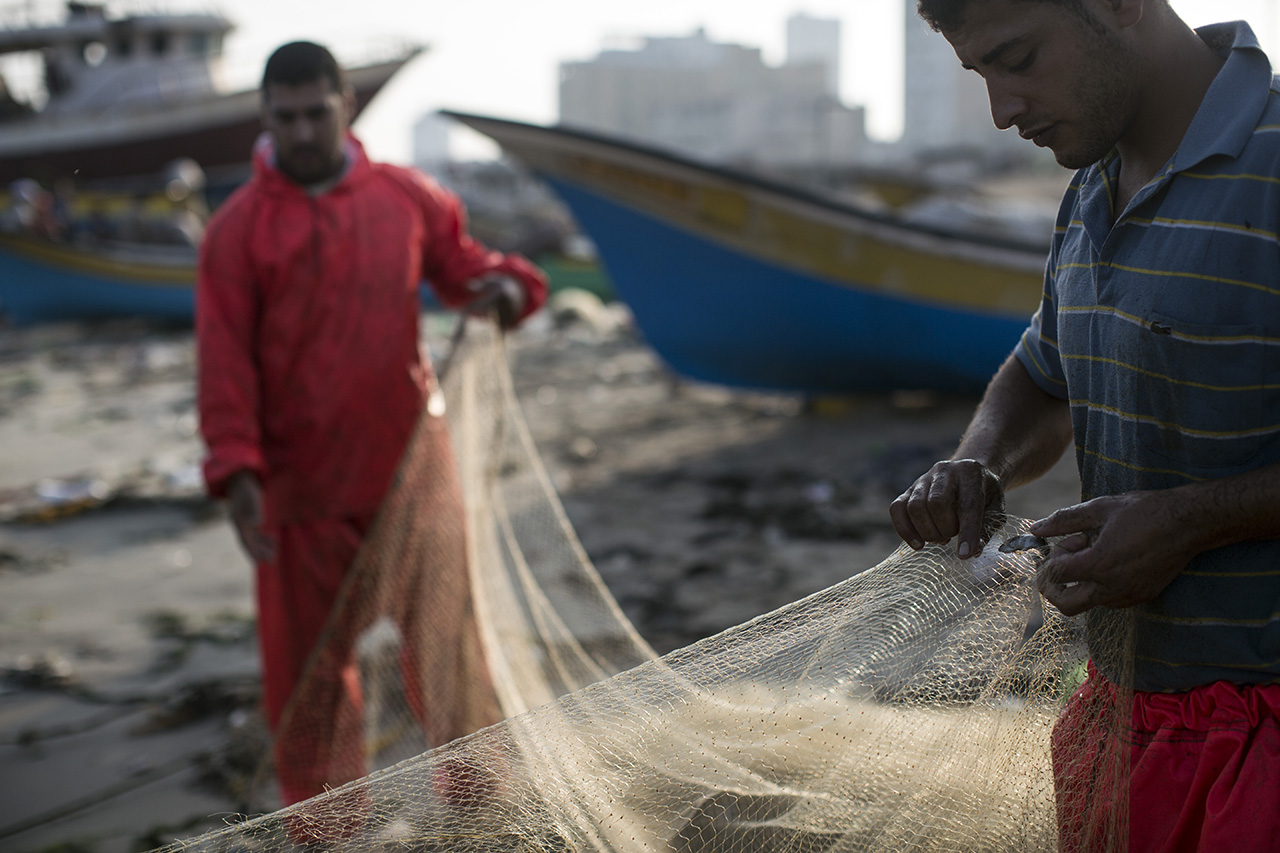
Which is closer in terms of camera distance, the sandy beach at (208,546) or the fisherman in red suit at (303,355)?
the fisherman in red suit at (303,355)

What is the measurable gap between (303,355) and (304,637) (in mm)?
725

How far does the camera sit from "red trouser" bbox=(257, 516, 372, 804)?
99.4 inches

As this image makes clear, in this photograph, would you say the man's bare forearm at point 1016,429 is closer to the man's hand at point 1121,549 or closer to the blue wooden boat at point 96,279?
the man's hand at point 1121,549

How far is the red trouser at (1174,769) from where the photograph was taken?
1.11 m

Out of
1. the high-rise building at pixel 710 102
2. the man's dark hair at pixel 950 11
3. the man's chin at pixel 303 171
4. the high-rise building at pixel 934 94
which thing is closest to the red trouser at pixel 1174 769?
the man's dark hair at pixel 950 11

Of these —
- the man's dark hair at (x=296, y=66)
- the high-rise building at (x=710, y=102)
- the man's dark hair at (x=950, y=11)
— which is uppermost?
the high-rise building at (x=710, y=102)

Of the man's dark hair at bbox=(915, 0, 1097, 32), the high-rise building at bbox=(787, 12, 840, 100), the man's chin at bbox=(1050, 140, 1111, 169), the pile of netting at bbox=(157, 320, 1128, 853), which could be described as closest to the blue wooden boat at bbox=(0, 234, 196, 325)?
the pile of netting at bbox=(157, 320, 1128, 853)

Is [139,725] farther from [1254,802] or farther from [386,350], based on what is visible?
[1254,802]

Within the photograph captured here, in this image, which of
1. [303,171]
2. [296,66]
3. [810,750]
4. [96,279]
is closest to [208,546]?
[303,171]

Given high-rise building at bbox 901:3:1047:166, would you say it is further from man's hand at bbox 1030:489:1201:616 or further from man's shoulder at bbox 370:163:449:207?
man's hand at bbox 1030:489:1201:616

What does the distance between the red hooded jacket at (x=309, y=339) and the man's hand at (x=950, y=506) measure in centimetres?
168

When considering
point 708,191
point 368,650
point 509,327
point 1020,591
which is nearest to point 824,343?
point 708,191

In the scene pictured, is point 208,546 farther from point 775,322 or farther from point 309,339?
point 775,322

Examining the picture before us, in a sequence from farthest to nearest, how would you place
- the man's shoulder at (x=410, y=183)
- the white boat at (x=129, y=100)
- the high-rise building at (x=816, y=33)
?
the high-rise building at (x=816, y=33) < the white boat at (x=129, y=100) < the man's shoulder at (x=410, y=183)
